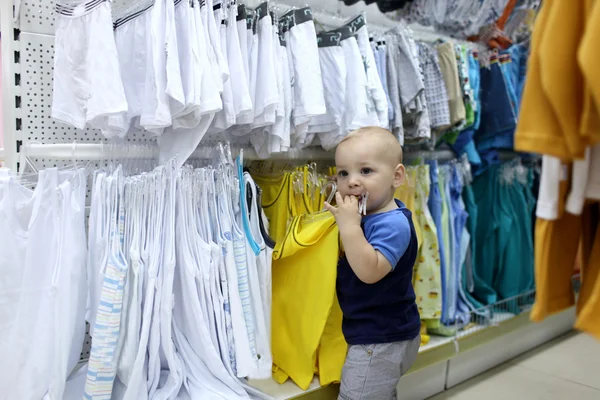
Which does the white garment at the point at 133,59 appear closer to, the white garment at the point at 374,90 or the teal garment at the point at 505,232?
the white garment at the point at 374,90

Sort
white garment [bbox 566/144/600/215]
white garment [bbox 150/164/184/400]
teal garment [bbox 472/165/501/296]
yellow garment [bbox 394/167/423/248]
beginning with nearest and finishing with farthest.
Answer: white garment [bbox 566/144/600/215]
white garment [bbox 150/164/184/400]
yellow garment [bbox 394/167/423/248]
teal garment [bbox 472/165/501/296]

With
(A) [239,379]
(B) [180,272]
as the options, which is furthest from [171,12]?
(A) [239,379]

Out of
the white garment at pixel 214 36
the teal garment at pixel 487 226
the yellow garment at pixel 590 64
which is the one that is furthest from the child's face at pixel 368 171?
the teal garment at pixel 487 226

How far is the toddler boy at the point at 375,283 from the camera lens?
1346mm

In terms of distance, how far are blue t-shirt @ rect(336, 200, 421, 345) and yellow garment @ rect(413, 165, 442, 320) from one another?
0.66 metres

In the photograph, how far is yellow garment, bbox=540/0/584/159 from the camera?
60 centimetres

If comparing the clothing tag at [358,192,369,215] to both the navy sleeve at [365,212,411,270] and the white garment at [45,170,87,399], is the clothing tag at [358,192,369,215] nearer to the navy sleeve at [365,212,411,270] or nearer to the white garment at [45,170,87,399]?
the navy sleeve at [365,212,411,270]

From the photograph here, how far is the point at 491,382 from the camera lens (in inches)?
88.4

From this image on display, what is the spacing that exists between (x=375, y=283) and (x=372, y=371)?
276 mm

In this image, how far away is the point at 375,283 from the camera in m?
1.38

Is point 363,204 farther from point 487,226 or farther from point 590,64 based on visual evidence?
point 487,226

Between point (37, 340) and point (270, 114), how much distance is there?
98 centimetres

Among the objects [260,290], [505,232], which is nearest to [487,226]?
[505,232]

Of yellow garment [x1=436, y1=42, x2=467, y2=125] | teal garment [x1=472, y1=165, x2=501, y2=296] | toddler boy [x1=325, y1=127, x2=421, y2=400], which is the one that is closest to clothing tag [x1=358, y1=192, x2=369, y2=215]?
toddler boy [x1=325, y1=127, x2=421, y2=400]
